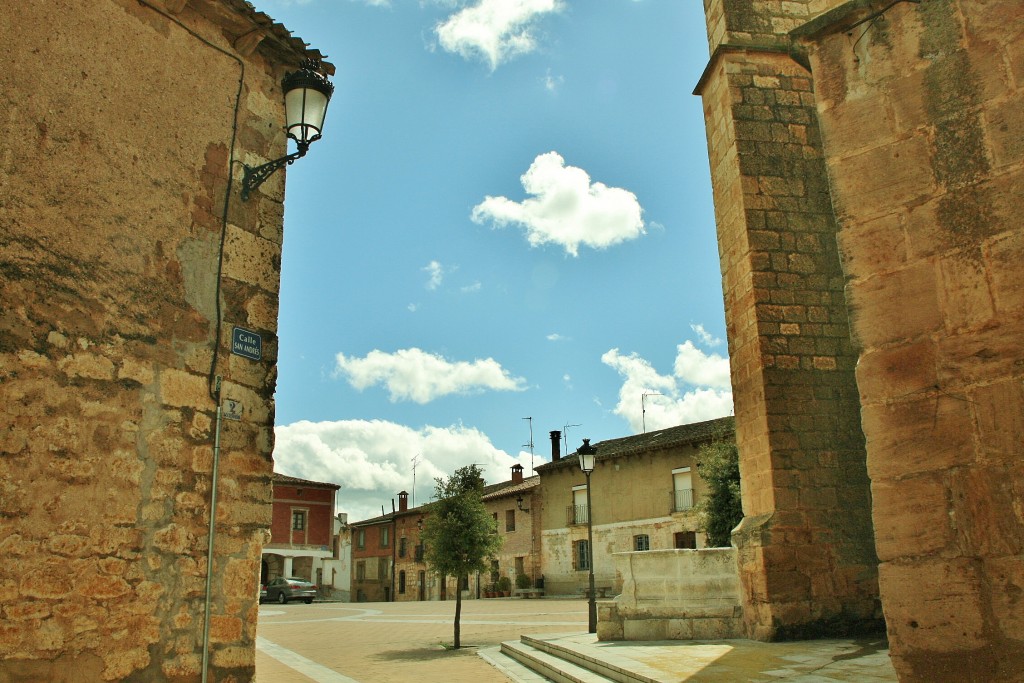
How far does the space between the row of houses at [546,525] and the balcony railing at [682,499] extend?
37 millimetres

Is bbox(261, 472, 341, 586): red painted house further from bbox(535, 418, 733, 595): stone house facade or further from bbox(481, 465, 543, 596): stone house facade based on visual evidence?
bbox(535, 418, 733, 595): stone house facade

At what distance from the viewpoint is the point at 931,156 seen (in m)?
3.28

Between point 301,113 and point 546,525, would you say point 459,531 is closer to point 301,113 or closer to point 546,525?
point 301,113

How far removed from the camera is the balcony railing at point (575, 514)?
32.5 meters

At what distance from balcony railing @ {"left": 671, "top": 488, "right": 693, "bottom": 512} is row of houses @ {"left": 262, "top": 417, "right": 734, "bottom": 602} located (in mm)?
37

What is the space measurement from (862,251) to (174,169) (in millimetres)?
4073

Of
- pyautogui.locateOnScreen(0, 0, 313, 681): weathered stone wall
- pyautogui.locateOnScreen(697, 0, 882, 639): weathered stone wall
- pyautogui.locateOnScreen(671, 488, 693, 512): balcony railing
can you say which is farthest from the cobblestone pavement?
pyautogui.locateOnScreen(671, 488, 693, 512): balcony railing

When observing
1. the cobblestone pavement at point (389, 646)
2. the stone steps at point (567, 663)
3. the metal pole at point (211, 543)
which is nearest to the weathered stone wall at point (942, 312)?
the stone steps at point (567, 663)

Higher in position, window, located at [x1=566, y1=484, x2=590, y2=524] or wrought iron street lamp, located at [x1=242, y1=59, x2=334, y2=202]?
wrought iron street lamp, located at [x1=242, y1=59, x2=334, y2=202]

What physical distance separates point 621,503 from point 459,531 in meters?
18.0

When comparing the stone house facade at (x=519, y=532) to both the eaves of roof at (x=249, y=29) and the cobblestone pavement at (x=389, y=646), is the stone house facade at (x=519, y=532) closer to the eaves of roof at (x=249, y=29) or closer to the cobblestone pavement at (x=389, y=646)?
the cobblestone pavement at (x=389, y=646)

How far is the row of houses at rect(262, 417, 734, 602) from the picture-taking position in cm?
2933

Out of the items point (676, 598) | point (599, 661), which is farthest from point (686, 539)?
point (599, 661)

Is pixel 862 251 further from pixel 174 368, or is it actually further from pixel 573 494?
pixel 573 494
